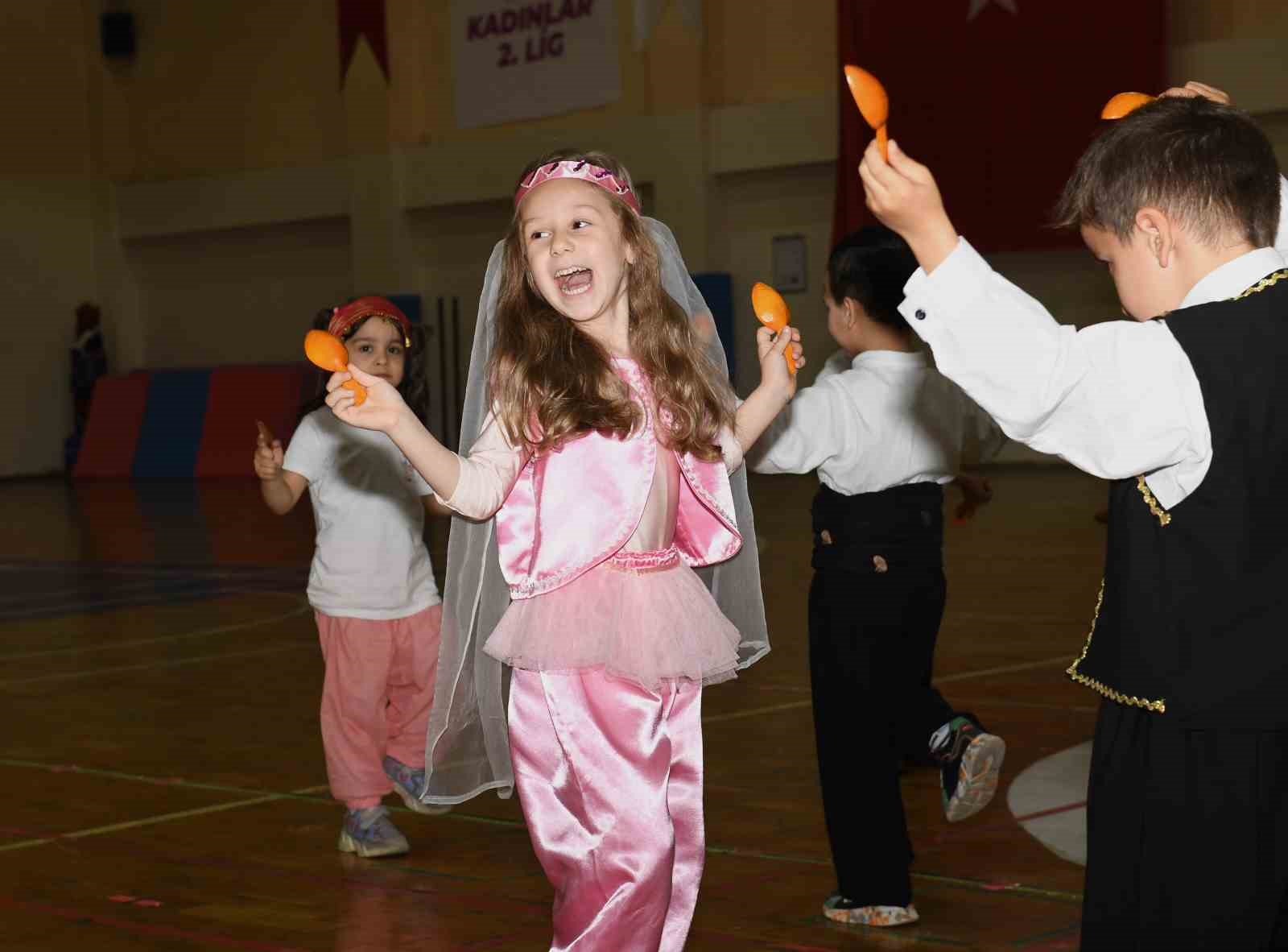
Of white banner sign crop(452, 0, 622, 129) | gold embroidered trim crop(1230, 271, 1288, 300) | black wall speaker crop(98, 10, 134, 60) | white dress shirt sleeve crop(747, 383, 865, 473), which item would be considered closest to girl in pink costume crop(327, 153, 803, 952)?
white dress shirt sleeve crop(747, 383, 865, 473)

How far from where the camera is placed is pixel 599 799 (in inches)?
108

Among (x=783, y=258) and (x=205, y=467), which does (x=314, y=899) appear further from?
(x=205, y=467)

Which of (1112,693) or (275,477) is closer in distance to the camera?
(1112,693)

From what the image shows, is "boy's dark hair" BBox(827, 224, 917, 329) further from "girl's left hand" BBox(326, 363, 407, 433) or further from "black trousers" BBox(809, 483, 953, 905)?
"girl's left hand" BBox(326, 363, 407, 433)

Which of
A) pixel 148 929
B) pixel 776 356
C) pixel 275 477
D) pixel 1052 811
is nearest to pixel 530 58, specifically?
pixel 275 477

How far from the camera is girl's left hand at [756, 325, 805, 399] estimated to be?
2.91 metres

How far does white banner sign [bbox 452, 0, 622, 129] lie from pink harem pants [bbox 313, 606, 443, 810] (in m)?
12.4

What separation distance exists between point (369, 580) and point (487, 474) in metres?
1.68

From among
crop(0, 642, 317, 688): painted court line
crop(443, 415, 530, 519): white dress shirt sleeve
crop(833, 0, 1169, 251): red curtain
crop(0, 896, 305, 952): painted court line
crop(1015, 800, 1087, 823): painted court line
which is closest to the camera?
crop(443, 415, 530, 519): white dress shirt sleeve

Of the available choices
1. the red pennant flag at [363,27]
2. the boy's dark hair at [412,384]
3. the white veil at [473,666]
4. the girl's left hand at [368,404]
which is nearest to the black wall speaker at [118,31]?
the red pennant flag at [363,27]

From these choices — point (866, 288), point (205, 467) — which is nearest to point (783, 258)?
point (205, 467)

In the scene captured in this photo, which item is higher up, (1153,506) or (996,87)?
(996,87)

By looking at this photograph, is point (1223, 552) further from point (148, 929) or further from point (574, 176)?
point (148, 929)

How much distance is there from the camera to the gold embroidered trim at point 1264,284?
6.10 ft
